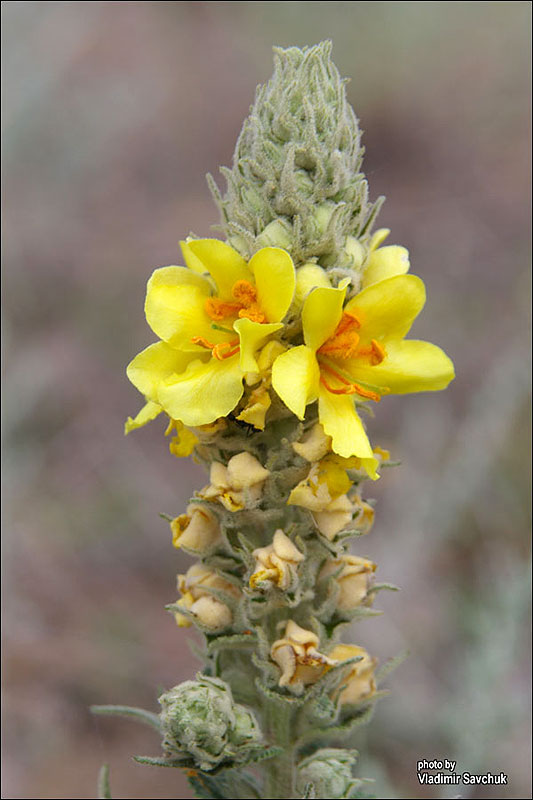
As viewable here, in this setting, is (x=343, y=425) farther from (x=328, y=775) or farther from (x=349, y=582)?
(x=328, y=775)

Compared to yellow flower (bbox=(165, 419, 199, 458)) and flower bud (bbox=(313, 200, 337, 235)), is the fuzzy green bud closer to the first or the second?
flower bud (bbox=(313, 200, 337, 235))

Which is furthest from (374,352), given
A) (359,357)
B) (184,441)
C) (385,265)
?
(184,441)

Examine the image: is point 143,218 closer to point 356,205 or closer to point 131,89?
point 131,89

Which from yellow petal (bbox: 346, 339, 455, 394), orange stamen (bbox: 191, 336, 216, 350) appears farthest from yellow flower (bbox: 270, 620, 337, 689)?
orange stamen (bbox: 191, 336, 216, 350)

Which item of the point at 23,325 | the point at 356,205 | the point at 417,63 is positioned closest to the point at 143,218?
the point at 23,325

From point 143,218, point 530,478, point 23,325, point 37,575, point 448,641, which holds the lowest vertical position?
point 448,641
